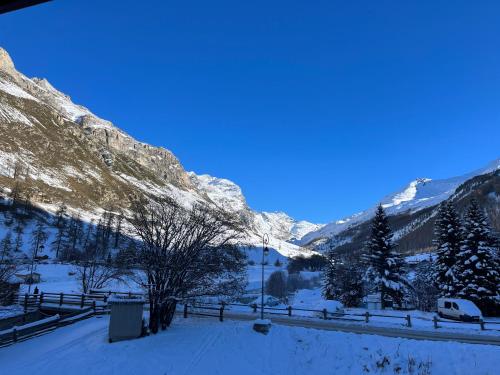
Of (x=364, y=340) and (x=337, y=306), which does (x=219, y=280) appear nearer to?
(x=364, y=340)

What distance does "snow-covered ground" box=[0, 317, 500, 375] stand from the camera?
17.3m

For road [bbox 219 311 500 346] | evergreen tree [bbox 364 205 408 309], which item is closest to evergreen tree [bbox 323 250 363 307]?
evergreen tree [bbox 364 205 408 309]

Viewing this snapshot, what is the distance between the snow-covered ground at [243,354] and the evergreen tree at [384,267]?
72.6 feet

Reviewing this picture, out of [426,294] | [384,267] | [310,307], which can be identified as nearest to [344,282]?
[384,267]

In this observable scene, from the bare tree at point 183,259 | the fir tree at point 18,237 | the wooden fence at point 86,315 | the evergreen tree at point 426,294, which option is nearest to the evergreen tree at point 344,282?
the evergreen tree at point 426,294

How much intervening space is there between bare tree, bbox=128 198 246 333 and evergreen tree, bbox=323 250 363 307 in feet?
91.4

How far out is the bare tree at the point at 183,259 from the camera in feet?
74.0

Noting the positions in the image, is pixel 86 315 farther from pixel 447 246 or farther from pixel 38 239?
pixel 38 239

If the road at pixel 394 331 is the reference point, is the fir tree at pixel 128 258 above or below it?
above

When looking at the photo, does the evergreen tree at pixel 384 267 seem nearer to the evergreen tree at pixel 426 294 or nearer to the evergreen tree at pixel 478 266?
the evergreen tree at pixel 478 266

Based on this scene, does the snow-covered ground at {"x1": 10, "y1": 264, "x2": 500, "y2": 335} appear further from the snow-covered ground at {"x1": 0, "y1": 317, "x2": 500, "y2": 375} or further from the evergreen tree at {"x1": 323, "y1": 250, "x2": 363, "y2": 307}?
the snow-covered ground at {"x1": 0, "y1": 317, "x2": 500, "y2": 375}

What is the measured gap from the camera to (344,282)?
50750mm

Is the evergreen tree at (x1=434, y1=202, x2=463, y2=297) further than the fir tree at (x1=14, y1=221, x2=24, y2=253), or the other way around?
the fir tree at (x1=14, y1=221, x2=24, y2=253)

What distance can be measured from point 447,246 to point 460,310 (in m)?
12.2
